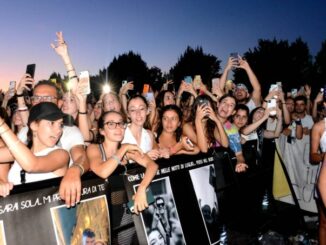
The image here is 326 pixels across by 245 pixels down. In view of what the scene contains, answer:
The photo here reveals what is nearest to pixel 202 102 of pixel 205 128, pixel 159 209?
pixel 205 128

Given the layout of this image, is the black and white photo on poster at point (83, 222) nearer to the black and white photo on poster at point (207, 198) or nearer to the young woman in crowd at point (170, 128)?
the black and white photo on poster at point (207, 198)

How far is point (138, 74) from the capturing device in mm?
66625

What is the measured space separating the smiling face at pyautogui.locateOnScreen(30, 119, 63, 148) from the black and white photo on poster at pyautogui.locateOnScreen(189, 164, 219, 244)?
1.57 meters

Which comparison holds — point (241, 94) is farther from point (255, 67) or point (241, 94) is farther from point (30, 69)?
point (255, 67)

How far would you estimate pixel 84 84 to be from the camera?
447 cm

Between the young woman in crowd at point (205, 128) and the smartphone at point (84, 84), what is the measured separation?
1.62 meters

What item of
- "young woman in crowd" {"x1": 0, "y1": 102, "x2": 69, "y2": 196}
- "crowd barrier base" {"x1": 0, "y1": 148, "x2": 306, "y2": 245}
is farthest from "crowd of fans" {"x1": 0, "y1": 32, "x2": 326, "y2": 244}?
"crowd barrier base" {"x1": 0, "y1": 148, "x2": 306, "y2": 245}

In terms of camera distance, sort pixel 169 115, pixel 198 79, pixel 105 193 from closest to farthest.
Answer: pixel 105 193 → pixel 169 115 → pixel 198 79

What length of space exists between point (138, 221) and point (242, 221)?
5.62 feet

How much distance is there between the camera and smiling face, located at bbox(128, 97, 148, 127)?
431 cm

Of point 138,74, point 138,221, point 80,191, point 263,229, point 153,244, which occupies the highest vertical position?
point 138,74

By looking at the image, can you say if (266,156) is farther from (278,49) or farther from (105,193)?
(278,49)

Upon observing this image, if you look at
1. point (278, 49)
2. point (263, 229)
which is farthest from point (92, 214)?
point (278, 49)

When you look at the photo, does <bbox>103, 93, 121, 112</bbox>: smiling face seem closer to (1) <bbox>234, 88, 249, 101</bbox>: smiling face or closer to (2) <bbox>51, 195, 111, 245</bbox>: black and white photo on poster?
(2) <bbox>51, 195, 111, 245</bbox>: black and white photo on poster
